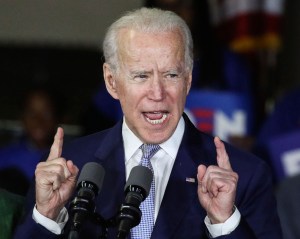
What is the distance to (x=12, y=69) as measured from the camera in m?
7.05

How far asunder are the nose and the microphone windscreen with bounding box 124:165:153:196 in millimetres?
229

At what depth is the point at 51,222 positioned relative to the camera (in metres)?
3.32

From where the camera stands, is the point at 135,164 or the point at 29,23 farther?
the point at 29,23

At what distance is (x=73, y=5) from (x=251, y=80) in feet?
5.10

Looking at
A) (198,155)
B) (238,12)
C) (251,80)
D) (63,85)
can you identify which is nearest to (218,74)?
(251,80)

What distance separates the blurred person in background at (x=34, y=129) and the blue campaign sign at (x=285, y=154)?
42.3 inches

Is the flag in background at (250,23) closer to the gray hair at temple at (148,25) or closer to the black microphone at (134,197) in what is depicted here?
the gray hair at temple at (148,25)

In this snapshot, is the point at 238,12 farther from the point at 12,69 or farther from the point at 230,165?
the point at 230,165

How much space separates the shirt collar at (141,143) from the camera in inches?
137

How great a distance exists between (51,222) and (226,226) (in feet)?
1.61

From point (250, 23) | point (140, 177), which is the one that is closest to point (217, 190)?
point (140, 177)

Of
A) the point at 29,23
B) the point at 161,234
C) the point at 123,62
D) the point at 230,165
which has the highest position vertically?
the point at 29,23

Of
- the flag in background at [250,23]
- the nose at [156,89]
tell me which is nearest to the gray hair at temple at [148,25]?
the nose at [156,89]

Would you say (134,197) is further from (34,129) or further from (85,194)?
(34,129)
